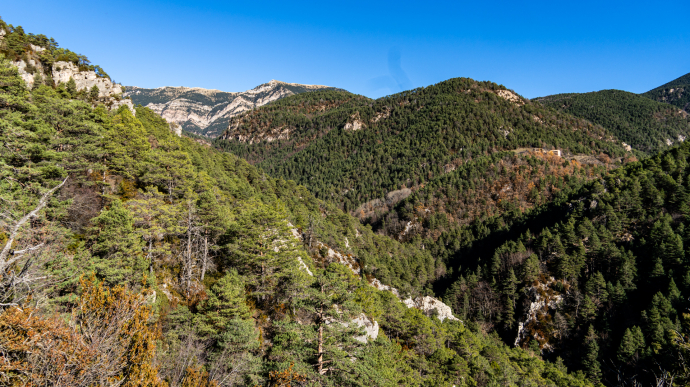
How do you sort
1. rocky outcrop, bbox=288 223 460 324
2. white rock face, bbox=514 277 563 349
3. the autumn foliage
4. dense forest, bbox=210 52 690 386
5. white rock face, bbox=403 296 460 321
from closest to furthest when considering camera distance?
the autumn foliage
rocky outcrop, bbox=288 223 460 324
dense forest, bbox=210 52 690 386
white rock face, bbox=403 296 460 321
white rock face, bbox=514 277 563 349

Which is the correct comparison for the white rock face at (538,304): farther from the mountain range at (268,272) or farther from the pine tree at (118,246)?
the pine tree at (118,246)

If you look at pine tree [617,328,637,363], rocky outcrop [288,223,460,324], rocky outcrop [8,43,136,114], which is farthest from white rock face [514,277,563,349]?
rocky outcrop [8,43,136,114]

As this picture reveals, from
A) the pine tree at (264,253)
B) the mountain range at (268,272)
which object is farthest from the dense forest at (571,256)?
the pine tree at (264,253)

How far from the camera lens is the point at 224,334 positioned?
58.0 feet

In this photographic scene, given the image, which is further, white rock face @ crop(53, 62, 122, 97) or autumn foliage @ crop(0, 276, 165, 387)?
white rock face @ crop(53, 62, 122, 97)

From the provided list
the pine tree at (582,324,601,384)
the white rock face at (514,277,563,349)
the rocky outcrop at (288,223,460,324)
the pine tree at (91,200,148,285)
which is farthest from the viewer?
the white rock face at (514,277,563,349)

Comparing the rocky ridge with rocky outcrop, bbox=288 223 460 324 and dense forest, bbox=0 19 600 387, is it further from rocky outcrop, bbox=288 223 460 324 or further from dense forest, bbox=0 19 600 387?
rocky outcrop, bbox=288 223 460 324

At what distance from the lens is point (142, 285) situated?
61.7 ft

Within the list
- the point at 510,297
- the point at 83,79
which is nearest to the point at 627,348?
the point at 510,297

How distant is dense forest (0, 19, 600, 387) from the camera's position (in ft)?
25.9

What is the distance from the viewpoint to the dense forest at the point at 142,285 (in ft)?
25.9

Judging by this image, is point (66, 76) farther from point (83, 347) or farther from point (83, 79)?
point (83, 347)

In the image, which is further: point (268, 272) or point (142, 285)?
point (268, 272)

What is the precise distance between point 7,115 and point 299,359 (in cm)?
2617
